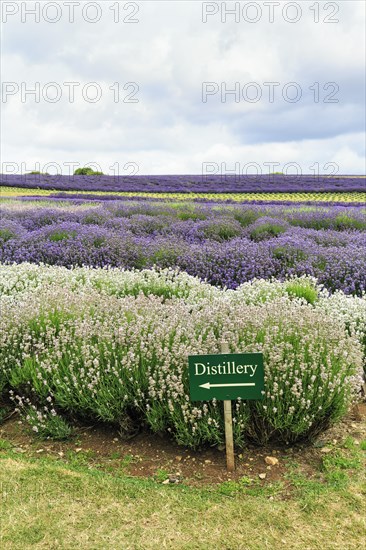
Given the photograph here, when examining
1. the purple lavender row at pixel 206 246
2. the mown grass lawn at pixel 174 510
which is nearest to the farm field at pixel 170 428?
the mown grass lawn at pixel 174 510

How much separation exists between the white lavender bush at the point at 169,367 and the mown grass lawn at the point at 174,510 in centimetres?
41

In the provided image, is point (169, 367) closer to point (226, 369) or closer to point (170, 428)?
point (170, 428)

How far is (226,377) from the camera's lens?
338 cm

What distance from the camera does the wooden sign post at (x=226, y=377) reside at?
3.34 meters

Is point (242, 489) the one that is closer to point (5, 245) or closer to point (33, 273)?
point (33, 273)

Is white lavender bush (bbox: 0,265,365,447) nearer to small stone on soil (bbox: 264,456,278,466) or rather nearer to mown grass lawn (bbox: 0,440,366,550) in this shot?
small stone on soil (bbox: 264,456,278,466)

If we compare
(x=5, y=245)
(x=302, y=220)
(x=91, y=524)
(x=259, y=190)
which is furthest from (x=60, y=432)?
(x=259, y=190)

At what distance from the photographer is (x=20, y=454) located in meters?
3.79

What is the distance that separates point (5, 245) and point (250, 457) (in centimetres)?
779

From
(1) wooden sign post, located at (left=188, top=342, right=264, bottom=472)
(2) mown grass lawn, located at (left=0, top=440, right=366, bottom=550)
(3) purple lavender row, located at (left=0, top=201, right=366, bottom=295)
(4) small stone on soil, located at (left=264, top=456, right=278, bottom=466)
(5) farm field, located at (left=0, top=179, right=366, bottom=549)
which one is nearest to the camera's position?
(2) mown grass lawn, located at (left=0, top=440, right=366, bottom=550)

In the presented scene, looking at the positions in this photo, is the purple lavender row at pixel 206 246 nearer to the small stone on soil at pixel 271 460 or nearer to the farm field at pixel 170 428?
the farm field at pixel 170 428

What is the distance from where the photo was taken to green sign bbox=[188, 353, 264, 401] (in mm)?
3346

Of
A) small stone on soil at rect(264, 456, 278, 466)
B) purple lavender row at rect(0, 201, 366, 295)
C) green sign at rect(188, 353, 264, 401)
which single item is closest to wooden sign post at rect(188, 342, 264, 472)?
green sign at rect(188, 353, 264, 401)

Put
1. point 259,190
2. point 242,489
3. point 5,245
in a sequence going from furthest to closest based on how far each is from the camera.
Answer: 1. point 259,190
2. point 5,245
3. point 242,489
